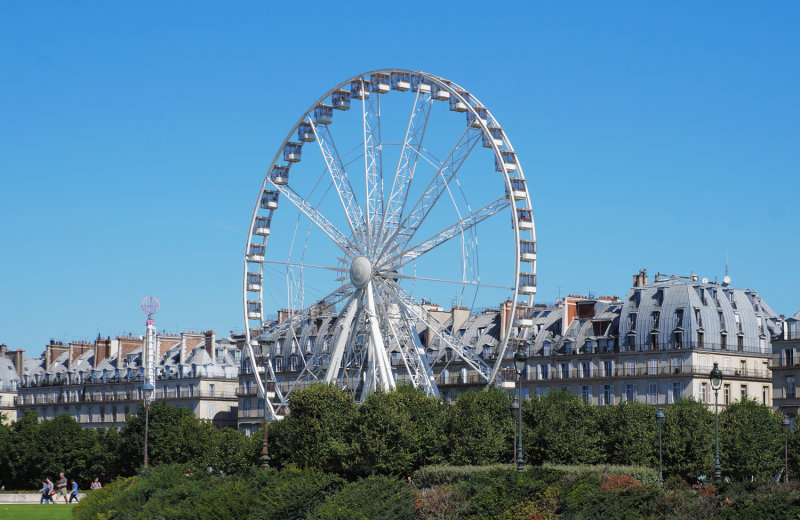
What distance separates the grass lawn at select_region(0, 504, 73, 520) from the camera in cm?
4503

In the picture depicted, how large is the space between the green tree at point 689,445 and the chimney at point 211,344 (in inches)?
2128

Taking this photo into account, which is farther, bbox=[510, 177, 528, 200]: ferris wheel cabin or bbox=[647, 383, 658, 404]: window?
bbox=[647, 383, 658, 404]: window

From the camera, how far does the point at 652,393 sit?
81.4m

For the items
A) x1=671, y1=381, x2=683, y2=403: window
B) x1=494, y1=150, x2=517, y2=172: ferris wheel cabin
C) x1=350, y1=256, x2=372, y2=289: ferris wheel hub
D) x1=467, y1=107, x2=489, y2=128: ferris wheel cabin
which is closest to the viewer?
x1=494, y1=150, x2=517, y2=172: ferris wheel cabin

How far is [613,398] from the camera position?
83000 mm

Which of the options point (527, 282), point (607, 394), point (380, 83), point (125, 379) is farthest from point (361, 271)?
point (125, 379)

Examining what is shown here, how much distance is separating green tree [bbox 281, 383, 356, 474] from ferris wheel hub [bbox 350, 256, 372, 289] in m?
5.02

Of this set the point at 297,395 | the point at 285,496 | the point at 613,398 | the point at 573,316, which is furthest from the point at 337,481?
the point at 573,316

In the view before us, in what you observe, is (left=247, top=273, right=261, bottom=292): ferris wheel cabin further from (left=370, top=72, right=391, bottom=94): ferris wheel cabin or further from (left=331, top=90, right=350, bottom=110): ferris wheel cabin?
(left=370, top=72, right=391, bottom=94): ferris wheel cabin

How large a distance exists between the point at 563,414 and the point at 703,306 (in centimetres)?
2641

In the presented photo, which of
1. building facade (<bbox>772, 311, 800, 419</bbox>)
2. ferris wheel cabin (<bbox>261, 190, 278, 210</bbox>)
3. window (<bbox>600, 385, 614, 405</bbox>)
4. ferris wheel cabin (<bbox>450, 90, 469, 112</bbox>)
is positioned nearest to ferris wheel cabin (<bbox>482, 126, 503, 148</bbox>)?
ferris wheel cabin (<bbox>450, 90, 469, 112</bbox>)

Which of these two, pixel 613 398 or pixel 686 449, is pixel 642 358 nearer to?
pixel 613 398

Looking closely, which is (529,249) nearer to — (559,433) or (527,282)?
(527,282)

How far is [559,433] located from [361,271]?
1114 cm
